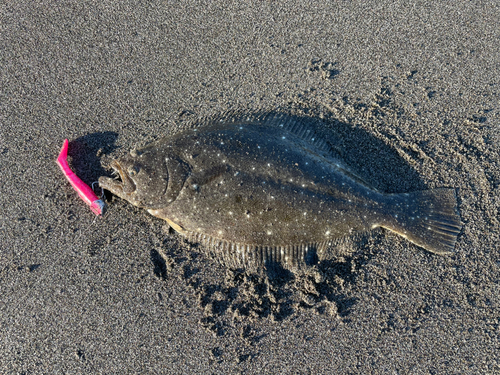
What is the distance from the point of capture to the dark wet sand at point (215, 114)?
2.37 m

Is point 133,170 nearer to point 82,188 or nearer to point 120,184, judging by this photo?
point 120,184

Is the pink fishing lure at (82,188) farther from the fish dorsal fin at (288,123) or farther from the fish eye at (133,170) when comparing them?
the fish dorsal fin at (288,123)

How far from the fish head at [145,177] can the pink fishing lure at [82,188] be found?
0.31m

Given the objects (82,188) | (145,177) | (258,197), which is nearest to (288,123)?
(258,197)

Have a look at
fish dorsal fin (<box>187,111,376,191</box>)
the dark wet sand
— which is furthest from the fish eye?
fish dorsal fin (<box>187,111,376,191</box>)

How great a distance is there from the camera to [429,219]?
2443mm

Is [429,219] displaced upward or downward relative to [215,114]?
downward

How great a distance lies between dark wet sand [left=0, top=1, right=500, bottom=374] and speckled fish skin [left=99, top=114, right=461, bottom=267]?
0.66ft

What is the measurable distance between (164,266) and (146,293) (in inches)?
10.0

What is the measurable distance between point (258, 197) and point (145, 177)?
2.97 ft


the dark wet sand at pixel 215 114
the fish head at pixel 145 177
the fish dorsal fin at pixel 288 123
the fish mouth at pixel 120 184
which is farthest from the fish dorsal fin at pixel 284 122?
the fish mouth at pixel 120 184

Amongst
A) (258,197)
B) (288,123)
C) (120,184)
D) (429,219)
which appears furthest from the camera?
(288,123)

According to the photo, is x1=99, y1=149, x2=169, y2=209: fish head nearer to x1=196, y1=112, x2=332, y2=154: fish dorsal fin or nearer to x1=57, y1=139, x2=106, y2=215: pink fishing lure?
x1=57, y1=139, x2=106, y2=215: pink fishing lure

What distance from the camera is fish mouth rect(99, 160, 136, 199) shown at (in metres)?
2.29
